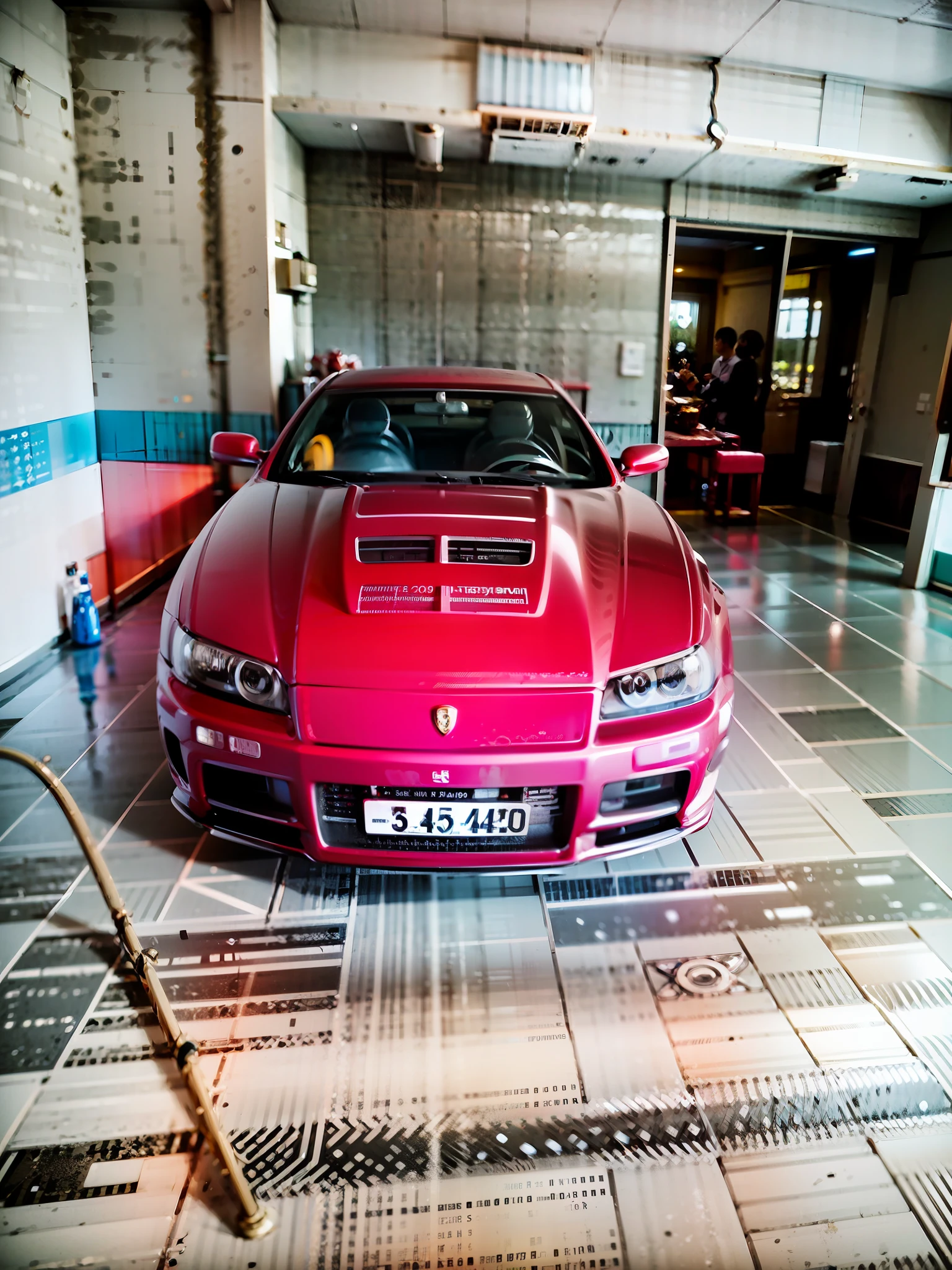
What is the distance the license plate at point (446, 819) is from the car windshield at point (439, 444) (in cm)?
124

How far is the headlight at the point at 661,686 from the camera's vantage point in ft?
6.16

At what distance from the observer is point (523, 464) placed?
2.87 metres

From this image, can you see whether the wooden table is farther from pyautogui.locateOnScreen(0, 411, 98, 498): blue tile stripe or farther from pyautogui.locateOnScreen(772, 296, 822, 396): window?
pyautogui.locateOnScreen(0, 411, 98, 498): blue tile stripe

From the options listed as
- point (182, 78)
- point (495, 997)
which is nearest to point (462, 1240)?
point (495, 997)

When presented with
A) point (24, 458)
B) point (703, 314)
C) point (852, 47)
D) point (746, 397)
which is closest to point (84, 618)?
point (24, 458)

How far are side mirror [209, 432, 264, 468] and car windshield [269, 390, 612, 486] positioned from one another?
0.64ft

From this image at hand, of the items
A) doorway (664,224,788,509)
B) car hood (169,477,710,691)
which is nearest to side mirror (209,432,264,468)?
car hood (169,477,710,691)

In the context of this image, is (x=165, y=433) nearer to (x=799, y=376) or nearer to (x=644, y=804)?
(x=644, y=804)

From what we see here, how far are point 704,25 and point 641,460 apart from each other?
13.2ft

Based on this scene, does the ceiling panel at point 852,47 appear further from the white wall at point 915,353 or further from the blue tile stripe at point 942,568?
the blue tile stripe at point 942,568

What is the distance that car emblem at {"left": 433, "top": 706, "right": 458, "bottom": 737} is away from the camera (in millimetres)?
1767

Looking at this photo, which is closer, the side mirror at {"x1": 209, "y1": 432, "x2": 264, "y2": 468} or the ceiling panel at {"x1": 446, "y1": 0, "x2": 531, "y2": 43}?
the side mirror at {"x1": 209, "y1": 432, "x2": 264, "y2": 468}

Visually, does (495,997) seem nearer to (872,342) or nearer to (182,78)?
(182,78)

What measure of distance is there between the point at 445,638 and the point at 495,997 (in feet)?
2.72
